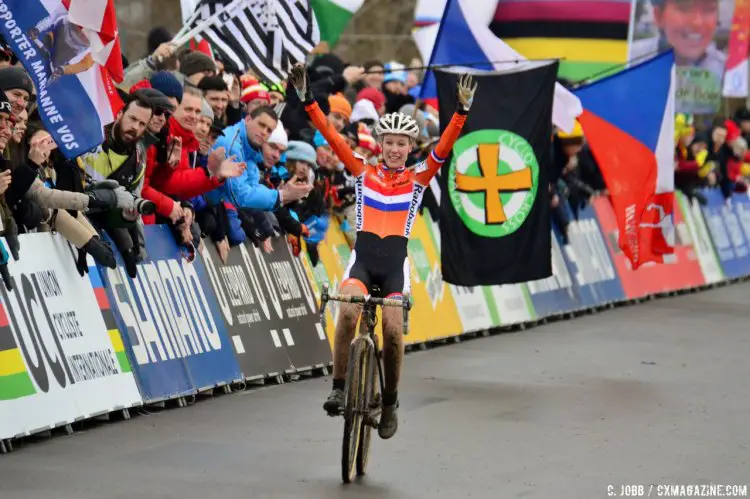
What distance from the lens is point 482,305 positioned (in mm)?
20250

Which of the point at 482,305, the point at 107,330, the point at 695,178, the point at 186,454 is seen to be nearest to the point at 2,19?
the point at 107,330

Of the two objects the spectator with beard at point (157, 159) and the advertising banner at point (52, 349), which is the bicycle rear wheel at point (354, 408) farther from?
the spectator with beard at point (157, 159)

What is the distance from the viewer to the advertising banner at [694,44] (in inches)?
1072

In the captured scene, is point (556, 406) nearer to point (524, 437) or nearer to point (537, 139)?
point (524, 437)

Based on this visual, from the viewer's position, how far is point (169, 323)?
13688mm

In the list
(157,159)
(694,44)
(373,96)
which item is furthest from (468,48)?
(694,44)

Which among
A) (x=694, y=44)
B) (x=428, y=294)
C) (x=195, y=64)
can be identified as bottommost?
(x=428, y=294)

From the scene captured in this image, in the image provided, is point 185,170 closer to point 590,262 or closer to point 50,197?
point 50,197

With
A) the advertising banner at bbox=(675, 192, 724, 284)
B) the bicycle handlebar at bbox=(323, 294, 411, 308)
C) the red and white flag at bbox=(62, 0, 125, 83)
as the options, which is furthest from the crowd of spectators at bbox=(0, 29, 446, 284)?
the advertising banner at bbox=(675, 192, 724, 284)

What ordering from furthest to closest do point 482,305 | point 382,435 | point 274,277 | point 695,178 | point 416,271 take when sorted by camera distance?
1. point 695,178
2. point 482,305
3. point 416,271
4. point 274,277
5. point 382,435

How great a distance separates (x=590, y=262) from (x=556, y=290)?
4.93ft

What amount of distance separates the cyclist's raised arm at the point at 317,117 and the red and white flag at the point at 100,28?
1.62 meters

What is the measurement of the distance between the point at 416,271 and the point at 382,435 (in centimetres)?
786

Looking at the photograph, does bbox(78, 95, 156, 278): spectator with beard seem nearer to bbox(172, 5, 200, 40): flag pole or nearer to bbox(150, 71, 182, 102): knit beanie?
bbox(150, 71, 182, 102): knit beanie
